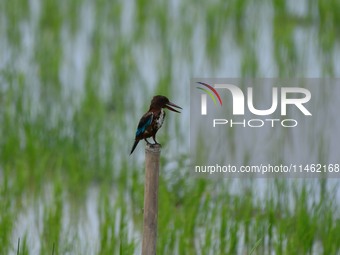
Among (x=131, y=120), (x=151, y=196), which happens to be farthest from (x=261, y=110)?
(x=151, y=196)

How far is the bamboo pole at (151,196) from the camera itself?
3209mm

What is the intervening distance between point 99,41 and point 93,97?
977mm

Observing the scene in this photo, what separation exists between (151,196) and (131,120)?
2.07m

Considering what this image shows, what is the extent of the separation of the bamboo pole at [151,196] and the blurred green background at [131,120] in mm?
606

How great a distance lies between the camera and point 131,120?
532cm

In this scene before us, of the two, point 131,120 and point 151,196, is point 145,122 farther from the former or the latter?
point 131,120

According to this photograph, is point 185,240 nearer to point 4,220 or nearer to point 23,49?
point 4,220

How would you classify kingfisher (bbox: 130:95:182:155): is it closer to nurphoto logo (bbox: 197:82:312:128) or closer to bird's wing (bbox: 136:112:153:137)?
bird's wing (bbox: 136:112:153:137)


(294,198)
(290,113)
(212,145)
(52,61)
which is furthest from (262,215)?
(52,61)

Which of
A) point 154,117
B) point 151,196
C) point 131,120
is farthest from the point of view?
point 131,120

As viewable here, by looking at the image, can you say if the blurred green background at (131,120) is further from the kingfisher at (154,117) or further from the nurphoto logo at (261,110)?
the kingfisher at (154,117)

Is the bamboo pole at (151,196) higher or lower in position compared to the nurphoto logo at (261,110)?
lower

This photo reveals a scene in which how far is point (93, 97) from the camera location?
17.7 feet

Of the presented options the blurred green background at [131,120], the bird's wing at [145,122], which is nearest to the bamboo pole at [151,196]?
the bird's wing at [145,122]
